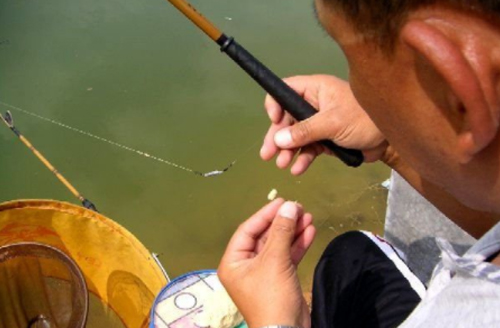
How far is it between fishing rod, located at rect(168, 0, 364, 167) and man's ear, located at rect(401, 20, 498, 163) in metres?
0.84

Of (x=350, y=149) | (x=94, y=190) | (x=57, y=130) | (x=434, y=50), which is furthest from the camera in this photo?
(x=57, y=130)

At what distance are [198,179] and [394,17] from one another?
2.44 metres

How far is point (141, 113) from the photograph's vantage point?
11.1ft

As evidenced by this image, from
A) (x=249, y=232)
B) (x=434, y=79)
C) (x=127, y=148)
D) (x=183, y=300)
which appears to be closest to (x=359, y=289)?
(x=249, y=232)

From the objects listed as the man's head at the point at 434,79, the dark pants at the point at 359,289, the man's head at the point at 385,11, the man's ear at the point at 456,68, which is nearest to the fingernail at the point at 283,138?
the dark pants at the point at 359,289

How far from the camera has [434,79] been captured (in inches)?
27.3

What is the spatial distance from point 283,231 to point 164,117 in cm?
221

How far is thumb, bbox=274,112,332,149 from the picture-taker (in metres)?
1.49

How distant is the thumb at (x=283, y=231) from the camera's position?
1292mm

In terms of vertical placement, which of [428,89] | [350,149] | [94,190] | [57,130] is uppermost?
[428,89]

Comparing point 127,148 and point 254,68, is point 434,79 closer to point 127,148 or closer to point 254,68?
point 254,68

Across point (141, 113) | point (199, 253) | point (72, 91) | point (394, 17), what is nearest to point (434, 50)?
point (394, 17)

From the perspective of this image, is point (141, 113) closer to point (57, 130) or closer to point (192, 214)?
point (57, 130)

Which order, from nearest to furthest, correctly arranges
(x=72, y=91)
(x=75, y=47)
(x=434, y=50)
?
(x=434, y=50) → (x=72, y=91) → (x=75, y=47)
